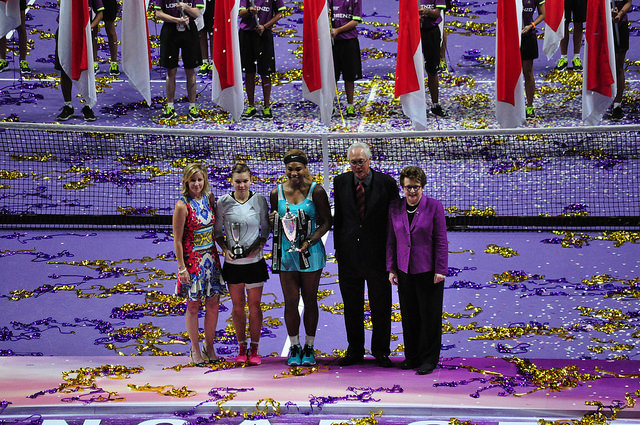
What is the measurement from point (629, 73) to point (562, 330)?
8083 millimetres

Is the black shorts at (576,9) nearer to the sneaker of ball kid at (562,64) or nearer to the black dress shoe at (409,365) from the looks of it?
the sneaker of ball kid at (562,64)

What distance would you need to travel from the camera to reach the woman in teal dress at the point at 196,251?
7988mm

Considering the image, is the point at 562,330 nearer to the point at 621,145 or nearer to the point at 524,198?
the point at 524,198

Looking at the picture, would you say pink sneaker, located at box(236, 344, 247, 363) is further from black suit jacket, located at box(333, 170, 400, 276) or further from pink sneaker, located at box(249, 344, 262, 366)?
black suit jacket, located at box(333, 170, 400, 276)

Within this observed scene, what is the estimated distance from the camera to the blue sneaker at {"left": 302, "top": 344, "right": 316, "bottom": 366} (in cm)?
809

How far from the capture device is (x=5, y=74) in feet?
54.6

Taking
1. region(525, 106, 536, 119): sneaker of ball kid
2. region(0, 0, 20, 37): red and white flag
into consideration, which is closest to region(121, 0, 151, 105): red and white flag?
region(0, 0, 20, 37): red and white flag

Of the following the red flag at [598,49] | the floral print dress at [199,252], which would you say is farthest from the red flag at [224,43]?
the floral print dress at [199,252]

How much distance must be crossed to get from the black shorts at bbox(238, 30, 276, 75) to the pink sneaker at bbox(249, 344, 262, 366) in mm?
7067

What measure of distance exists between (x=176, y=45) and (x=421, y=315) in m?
7.99

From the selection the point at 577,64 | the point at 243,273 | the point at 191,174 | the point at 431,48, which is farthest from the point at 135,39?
the point at 577,64

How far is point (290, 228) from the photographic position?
805 cm

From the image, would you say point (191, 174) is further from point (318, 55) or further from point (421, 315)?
point (318, 55)

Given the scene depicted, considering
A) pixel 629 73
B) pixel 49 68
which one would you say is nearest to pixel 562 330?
pixel 629 73
